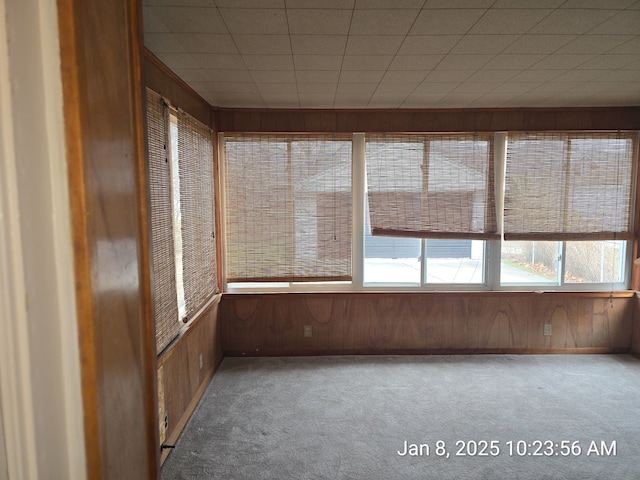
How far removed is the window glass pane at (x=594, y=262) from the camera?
12.7 ft

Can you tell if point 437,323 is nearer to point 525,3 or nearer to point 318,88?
point 318,88

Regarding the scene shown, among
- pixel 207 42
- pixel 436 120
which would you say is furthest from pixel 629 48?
pixel 207 42

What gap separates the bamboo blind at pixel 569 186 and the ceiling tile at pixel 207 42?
9.51 feet

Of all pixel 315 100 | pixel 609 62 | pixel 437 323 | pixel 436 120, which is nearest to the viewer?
pixel 609 62

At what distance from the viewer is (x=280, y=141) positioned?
3.67m

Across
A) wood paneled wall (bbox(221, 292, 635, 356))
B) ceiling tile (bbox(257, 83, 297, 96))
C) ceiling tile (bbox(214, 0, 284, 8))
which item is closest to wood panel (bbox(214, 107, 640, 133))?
ceiling tile (bbox(257, 83, 297, 96))

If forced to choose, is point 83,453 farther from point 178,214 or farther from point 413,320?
point 413,320

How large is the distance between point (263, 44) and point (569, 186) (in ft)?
10.8

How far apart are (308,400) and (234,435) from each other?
0.65 meters

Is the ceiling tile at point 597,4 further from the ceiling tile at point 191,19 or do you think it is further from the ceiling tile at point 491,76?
the ceiling tile at point 191,19

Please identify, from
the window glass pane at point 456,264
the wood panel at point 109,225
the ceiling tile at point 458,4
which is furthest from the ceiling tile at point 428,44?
the window glass pane at point 456,264

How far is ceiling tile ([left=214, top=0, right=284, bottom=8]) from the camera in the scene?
5.39ft

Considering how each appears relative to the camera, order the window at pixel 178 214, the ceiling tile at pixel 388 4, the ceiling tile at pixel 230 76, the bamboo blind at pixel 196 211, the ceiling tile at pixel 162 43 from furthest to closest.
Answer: the bamboo blind at pixel 196 211, the ceiling tile at pixel 230 76, the window at pixel 178 214, the ceiling tile at pixel 162 43, the ceiling tile at pixel 388 4

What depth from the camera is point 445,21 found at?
5.98 ft
